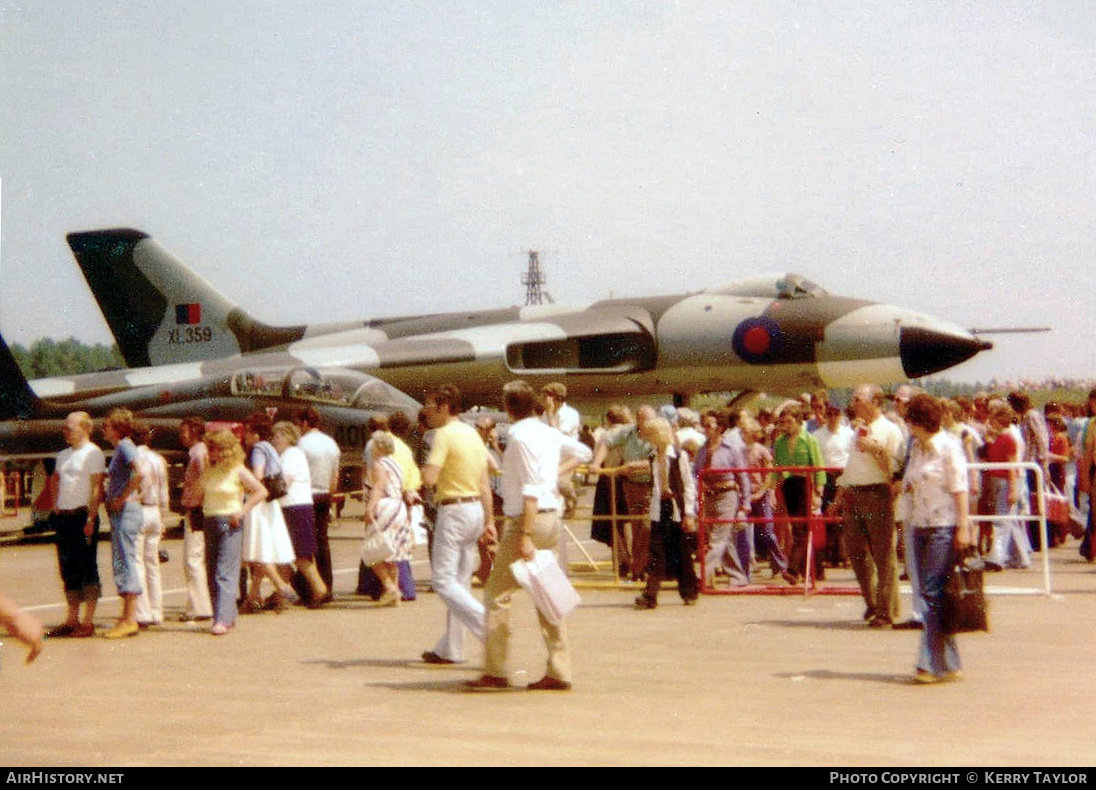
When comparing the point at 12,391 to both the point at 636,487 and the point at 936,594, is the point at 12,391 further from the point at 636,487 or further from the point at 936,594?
the point at 936,594

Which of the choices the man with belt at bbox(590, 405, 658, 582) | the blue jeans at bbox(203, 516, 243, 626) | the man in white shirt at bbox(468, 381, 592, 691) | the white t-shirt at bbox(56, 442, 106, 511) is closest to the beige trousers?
the man in white shirt at bbox(468, 381, 592, 691)

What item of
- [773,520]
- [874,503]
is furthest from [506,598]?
[773,520]

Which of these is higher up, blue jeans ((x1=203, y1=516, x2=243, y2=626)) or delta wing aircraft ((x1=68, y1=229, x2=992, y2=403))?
delta wing aircraft ((x1=68, y1=229, x2=992, y2=403))

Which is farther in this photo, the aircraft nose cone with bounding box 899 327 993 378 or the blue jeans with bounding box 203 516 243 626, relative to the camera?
the aircraft nose cone with bounding box 899 327 993 378

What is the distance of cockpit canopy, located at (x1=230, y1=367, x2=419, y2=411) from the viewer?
2327 centimetres

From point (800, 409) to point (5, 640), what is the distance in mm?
7543

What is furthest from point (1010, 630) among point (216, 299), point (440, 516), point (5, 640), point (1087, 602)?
point (216, 299)

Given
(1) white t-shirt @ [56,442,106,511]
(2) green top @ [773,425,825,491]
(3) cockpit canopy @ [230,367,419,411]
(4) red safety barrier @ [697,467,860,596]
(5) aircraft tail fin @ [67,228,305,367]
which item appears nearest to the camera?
(1) white t-shirt @ [56,442,106,511]

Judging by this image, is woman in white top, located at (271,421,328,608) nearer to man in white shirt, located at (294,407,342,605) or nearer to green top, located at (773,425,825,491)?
man in white shirt, located at (294,407,342,605)

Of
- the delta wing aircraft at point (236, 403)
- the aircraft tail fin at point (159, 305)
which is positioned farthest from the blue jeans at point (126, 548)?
the aircraft tail fin at point (159, 305)

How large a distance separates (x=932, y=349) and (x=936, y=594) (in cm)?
2280

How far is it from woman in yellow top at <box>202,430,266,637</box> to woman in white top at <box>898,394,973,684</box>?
5186 mm
